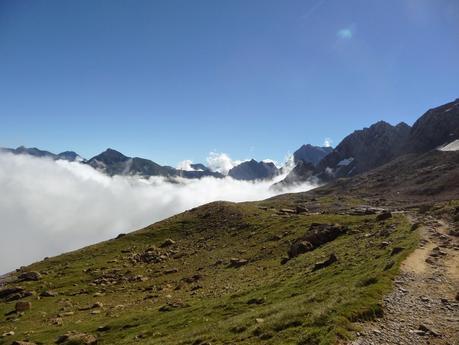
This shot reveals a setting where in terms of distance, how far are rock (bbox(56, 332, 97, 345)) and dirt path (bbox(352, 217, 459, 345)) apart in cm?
2907

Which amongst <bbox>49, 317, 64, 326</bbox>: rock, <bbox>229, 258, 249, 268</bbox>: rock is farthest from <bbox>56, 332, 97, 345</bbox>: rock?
<bbox>229, 258, 249, 268</bbox>: rock

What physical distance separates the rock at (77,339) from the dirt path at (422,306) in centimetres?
2907

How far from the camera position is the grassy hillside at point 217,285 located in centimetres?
2520

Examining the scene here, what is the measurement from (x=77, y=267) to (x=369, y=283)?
8565 centimetres

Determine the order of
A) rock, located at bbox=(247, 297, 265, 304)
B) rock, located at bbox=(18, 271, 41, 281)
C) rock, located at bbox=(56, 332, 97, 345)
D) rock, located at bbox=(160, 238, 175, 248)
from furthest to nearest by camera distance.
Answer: rock, located at bbox=(160, 238, 175, 248)
rock, located at bbox=(18, 271, 41, 281)
rock, located at bbox=(56, 332, 97, 345)
rock, located at bbox=(247, 297, 265, 304)

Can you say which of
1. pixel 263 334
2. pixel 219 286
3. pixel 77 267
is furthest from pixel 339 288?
pixel 77 267

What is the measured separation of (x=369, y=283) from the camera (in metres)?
28.8

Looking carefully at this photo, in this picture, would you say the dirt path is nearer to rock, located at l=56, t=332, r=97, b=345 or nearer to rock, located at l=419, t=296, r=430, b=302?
rock, located at l=419, t=296, r=430, b=302

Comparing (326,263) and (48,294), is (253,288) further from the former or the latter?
(48,294)

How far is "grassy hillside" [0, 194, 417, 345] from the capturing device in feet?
82.7

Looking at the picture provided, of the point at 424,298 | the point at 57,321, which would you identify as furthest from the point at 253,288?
the point at 57,321

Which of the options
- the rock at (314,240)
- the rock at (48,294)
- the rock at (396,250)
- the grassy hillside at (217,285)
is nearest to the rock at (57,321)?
the grassy hillside at (217,285)

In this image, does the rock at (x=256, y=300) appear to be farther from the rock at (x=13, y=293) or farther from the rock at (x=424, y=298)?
the rock at (x=13, y=293)

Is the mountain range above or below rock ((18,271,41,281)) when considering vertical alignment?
below
